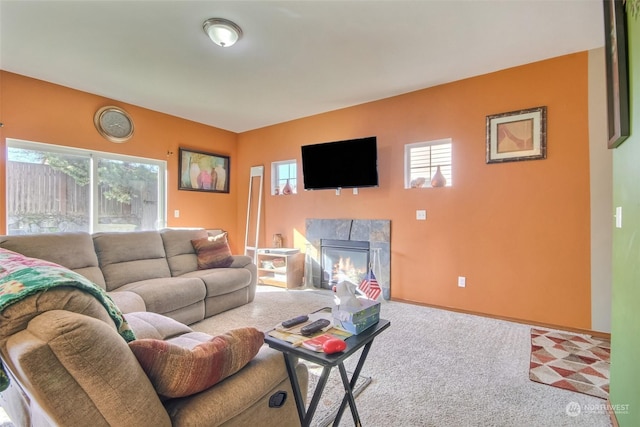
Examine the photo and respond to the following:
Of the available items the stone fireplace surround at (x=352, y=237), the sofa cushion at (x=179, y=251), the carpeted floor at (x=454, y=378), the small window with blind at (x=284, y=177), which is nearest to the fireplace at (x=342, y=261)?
the stone fireplace surround at (x=352, y=237)

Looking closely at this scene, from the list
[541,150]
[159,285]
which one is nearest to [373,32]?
[541,150]

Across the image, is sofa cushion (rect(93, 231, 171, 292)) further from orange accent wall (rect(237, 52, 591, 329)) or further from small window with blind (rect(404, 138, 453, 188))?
small window with blind (rect(404, 138, 453, 188))

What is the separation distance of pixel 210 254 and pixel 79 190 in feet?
6.16

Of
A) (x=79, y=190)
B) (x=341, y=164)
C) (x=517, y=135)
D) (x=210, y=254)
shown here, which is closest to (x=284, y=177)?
(x=341, y=164)

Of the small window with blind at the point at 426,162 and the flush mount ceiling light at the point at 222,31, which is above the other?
the flush mount ceiling light at the point at 222,31

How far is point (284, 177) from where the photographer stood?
5.22 meters

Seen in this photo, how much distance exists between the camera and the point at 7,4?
7.28 feet

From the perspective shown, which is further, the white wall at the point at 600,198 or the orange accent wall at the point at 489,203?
the orange accent wall at the point at 489,203

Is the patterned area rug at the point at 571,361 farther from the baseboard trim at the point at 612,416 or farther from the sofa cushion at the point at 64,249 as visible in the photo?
the sofa cushion at the point at 64,249

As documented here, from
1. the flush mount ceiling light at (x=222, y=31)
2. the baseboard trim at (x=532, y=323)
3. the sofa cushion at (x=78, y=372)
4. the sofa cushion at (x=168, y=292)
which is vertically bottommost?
the baseboard trim at (x=532, y=323)

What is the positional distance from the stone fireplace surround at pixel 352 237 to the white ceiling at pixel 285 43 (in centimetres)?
172

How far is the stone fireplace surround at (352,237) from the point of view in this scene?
3959 millimetres

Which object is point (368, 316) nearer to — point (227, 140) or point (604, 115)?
point (604, 115)

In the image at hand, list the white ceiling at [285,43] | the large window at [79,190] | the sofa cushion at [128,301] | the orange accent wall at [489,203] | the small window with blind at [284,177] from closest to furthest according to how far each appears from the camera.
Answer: the white ceiling at [285,43] → the sofa cushion at [128,301] → the orange accent wall at [489,203] → the large window at [79,190] → the small window with blind at [284,177]
